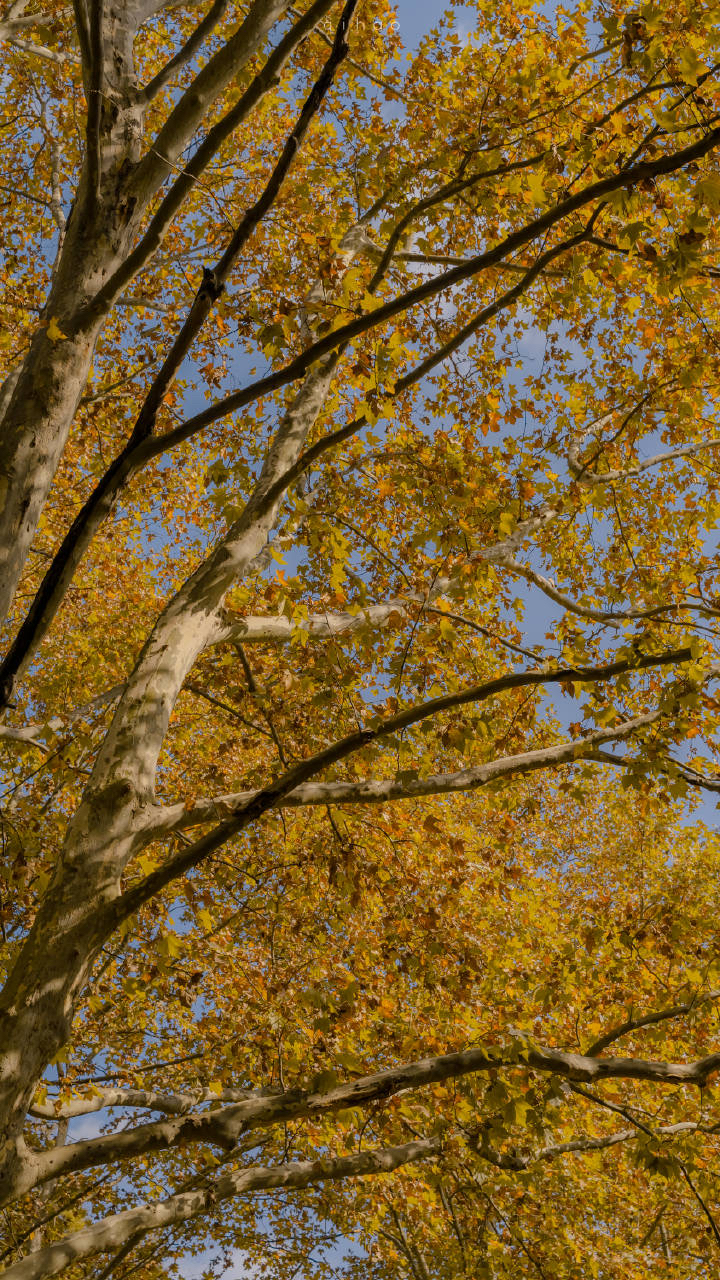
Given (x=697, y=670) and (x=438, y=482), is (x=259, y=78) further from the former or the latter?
(x=697, y=670)

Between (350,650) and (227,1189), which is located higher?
(350,650)

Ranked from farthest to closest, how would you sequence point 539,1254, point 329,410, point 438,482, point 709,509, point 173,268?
point 173,268 → point 539,1254 → point 329,410 → point 709,509 → point 438,482

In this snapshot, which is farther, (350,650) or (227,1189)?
(350,650)

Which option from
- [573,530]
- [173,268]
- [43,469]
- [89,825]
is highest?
[173,268]

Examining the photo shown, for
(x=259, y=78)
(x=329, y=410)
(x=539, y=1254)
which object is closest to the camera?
(x=259, y=78)

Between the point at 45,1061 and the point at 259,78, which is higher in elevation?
the point at 259,78

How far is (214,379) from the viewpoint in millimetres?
7117

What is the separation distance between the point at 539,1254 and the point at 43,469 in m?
8.84

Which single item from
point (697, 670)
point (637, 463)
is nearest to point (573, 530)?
point (637, 463)

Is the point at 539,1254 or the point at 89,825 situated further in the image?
the point at 539,1254

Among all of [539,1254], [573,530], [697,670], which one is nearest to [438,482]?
[697,670]

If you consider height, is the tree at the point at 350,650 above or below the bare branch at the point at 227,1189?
above

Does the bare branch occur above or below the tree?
below

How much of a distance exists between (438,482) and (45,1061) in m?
4.20
